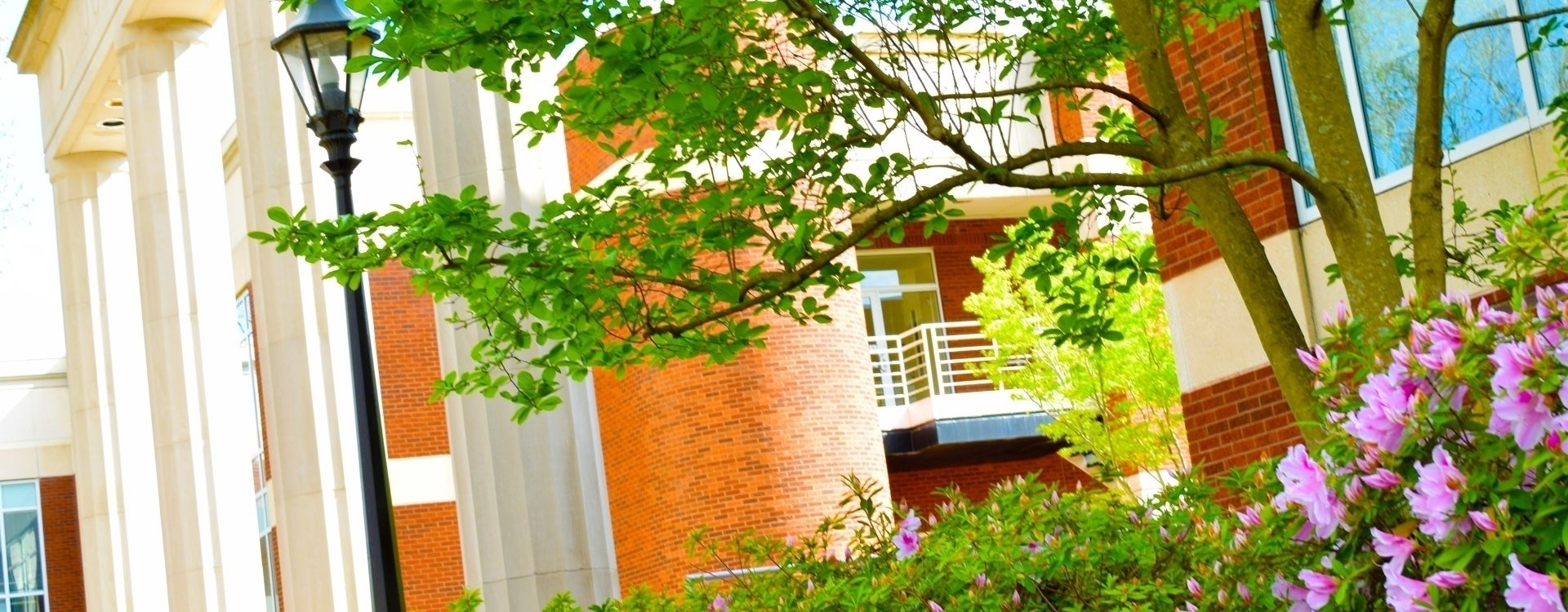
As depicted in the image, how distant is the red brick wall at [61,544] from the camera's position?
1481 inches

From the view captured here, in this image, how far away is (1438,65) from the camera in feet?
18.3

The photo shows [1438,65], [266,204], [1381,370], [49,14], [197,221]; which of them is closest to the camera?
[1381,370]

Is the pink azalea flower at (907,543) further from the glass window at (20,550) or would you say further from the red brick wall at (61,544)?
the glass window at (20,550)

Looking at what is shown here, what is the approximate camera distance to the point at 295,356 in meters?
13.9

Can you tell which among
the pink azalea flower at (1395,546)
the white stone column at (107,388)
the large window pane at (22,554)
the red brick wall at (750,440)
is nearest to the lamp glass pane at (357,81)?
the pink azalea flower at (1395,546)

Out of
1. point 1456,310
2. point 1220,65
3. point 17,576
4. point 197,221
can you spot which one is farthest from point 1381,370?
point 17,576

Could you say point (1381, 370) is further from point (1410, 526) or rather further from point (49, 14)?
point (49, 14)

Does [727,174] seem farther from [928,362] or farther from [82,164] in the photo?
[928,362]

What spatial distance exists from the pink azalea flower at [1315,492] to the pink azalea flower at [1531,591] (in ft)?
1.83

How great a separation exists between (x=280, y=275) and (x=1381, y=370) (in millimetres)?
11823

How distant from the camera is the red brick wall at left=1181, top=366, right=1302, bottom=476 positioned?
10.0 meters

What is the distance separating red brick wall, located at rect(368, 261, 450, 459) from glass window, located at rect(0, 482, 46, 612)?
13471mm

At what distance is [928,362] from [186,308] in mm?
12845

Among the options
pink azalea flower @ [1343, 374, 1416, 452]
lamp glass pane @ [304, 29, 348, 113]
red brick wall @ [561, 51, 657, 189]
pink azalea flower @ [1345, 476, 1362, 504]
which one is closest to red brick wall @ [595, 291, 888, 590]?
red brick wall @ [561, 51, 657, 189]
